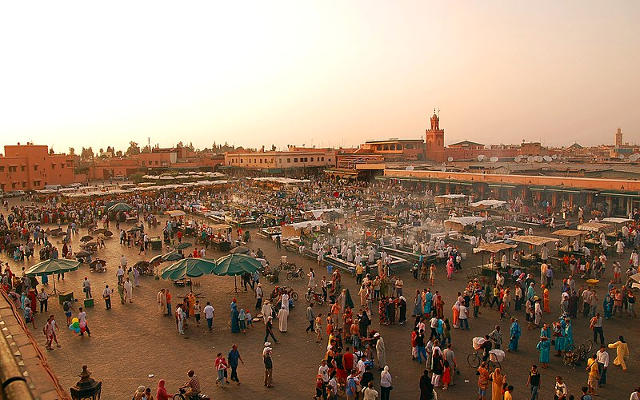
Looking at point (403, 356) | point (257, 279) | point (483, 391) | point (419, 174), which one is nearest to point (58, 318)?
point (257, 279)

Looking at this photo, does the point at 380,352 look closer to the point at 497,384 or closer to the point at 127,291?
the point at 497,384

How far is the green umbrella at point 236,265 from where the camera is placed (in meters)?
14.5

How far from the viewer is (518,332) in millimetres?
10812

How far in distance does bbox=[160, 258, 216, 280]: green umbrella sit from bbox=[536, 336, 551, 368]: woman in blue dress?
982 centimetres

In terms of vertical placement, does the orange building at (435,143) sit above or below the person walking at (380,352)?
above

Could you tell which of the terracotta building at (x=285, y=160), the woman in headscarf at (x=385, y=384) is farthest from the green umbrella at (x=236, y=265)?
the terracotta building at (x=285, y=160)

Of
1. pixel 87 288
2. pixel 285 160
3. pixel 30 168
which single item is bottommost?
pixel 87 288

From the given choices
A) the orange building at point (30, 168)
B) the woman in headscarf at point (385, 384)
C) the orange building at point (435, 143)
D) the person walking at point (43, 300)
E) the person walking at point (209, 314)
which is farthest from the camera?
the orange building at point (435, 143)

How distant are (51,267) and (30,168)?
51021mm

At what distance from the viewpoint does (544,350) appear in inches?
389

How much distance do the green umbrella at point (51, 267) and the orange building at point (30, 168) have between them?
4891 centimetres

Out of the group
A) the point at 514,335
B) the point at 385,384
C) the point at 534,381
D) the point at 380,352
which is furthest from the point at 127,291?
the point at 534,381

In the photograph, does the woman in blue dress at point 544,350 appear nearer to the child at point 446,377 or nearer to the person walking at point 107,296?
the child at point 446,377

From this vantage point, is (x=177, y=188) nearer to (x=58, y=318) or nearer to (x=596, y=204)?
(x=58, y=318)
